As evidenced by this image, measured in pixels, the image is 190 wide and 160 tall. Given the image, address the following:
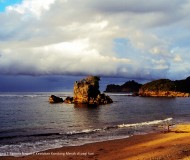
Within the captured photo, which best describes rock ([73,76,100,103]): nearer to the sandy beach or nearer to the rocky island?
the rocky island

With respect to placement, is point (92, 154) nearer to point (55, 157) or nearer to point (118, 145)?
point (55, 157)

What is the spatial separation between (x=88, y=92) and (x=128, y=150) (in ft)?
338

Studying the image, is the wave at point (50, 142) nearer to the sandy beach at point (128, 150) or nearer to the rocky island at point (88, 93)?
the sandy beach at point (128, 150)

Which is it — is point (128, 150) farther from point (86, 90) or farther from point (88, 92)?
point (88, 92)

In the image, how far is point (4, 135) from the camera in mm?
53219

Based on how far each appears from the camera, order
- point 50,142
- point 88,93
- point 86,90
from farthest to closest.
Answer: point 88,93 → point 86,90 → point 50,142

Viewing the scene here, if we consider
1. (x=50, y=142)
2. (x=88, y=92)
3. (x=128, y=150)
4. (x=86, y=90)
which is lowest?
(x=50, y=142)

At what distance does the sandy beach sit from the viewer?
32.8 meters

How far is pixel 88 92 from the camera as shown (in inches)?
5541

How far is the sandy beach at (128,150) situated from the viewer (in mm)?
32812

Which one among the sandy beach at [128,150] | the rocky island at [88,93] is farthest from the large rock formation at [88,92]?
the sandy beach at [128,150]

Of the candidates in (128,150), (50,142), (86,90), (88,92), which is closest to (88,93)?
(88,92)

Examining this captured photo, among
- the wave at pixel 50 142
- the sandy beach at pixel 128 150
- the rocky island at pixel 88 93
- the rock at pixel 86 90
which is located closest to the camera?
the sandy beach at pixel 128 150

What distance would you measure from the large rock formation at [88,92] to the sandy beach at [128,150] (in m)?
92.3
